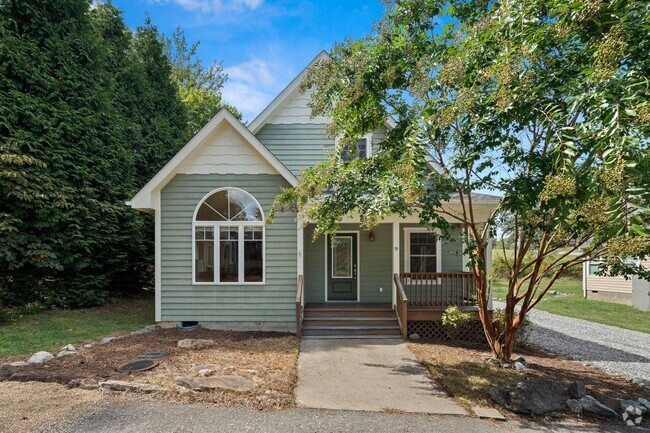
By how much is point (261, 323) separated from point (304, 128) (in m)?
5.72

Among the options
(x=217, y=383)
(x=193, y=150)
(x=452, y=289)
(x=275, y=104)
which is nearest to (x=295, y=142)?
(x=275, y=104)

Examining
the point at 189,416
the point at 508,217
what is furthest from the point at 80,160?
the point at 508,217

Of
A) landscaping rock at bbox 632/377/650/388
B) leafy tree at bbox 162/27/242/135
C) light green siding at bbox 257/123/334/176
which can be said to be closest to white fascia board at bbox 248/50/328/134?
light green siding at bbox 257/123/334/176

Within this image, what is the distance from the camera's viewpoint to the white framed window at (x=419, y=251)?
10.1 m

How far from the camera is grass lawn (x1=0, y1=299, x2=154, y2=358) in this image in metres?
6.79

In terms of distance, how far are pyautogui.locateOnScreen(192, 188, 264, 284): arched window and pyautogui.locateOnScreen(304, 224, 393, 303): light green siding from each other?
202 centimetres

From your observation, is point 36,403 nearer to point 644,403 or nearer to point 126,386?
point 126,386

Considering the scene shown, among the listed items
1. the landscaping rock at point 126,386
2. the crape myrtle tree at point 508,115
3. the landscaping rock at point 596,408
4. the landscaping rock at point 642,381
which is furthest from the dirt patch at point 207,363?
the landscaping rock at point 642,381

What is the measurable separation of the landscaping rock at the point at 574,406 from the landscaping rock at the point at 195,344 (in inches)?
244

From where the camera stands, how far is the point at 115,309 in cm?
1097

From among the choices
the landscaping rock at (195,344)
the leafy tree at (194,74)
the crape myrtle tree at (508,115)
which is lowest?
the landscaping rock at (195,344)

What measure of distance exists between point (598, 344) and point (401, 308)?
217 inches

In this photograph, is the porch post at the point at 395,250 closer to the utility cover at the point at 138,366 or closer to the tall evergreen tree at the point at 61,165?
the utility cover at the point at 138,366

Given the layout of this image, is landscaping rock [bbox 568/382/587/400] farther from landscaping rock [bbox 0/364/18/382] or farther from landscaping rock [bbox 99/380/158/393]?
landscaping rock [bbox 0/364/18/382]
